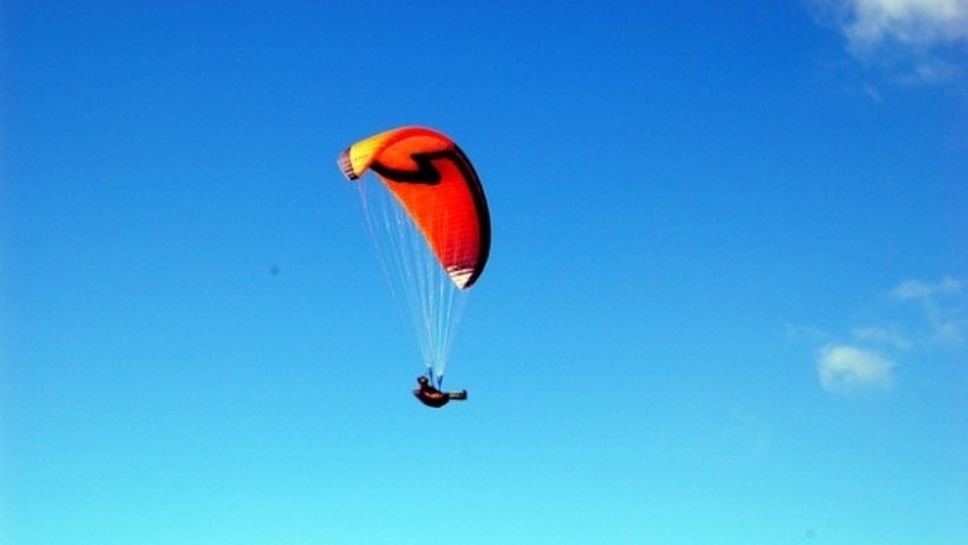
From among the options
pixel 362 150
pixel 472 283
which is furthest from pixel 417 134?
pixel 472 283

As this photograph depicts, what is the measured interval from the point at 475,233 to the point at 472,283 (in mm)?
1409

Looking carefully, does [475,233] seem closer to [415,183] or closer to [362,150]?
[415,183]

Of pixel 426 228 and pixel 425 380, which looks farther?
pixel 426 228

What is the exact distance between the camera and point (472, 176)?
3388 cm

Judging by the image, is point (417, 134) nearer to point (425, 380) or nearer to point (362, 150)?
point (362, 150)

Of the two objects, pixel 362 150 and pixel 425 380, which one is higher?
pixel 362 150

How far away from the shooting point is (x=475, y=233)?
34312 mm

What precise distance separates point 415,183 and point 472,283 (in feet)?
10.5

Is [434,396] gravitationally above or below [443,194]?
below

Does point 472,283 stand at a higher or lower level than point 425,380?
higher

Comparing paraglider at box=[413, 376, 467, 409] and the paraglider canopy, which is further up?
the paraglider canopy

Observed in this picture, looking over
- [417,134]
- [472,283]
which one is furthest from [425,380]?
[417,134]

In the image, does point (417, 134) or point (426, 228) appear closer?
point (417, 134)

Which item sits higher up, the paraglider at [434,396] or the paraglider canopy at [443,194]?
the paraglider canopy at [443,194]
